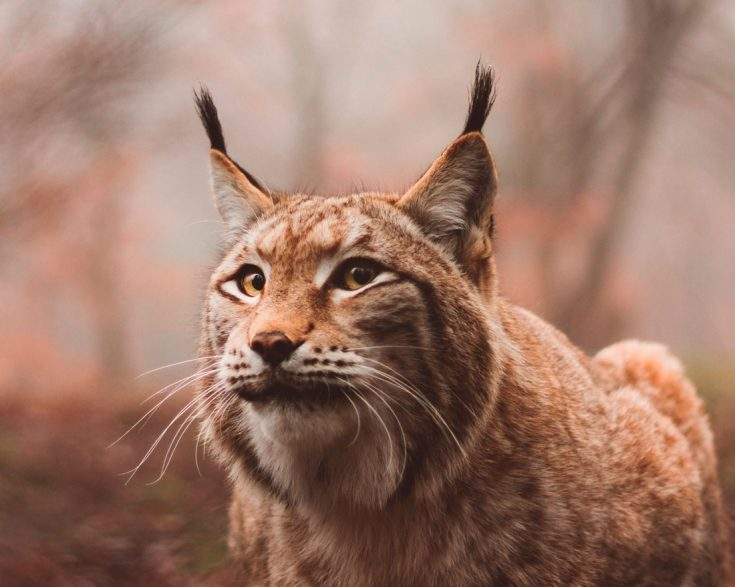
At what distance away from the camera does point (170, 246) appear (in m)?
18.8

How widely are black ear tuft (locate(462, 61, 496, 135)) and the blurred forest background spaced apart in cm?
101

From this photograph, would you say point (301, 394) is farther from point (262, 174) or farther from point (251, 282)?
point (262, 174)

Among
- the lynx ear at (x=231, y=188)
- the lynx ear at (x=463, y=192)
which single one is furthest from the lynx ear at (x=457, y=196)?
the lynx ear at (x=231, y=188)

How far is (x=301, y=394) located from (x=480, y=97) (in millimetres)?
1265

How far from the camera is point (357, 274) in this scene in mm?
3068

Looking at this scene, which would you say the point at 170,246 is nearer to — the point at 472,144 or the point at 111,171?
the point at 111,171

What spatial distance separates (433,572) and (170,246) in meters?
16.6

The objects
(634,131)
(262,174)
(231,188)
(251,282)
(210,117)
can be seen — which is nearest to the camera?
(251,282)

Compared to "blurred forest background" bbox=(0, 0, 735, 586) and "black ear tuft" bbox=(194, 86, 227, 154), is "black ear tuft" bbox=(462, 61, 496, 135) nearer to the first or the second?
"blurred forest background" bbox=(0, 0, 735, 586)

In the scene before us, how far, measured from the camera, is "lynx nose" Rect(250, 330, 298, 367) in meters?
2.70

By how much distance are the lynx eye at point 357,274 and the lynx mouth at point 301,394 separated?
1.45ft

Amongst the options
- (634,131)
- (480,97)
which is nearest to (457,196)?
(480,97)

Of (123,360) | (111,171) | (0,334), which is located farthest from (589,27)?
(0,334)

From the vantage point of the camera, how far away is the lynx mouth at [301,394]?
276 centimetres
